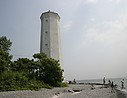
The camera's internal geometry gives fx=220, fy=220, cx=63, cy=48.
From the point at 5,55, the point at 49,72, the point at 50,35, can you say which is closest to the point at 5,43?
the point at 5,55

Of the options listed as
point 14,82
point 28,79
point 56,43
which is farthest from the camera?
point 56,43

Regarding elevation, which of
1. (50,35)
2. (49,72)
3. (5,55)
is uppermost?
(50,35)

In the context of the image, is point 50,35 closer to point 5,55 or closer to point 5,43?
point 5,43

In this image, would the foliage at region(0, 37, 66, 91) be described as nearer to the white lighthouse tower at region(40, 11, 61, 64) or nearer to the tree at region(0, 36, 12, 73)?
the tree at region(0, 36, 12, 73)

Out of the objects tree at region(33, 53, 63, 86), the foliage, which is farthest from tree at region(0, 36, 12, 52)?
tree at region(33, 53, 63, 86)

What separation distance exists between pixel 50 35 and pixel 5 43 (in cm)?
917

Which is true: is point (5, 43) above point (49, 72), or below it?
above

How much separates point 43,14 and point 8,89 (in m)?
23.3

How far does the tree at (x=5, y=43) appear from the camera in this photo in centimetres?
3700

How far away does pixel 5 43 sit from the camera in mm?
37250

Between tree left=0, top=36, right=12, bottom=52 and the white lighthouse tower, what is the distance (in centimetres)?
701

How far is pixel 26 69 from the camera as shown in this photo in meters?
32.2

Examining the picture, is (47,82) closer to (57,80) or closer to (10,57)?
(57,80)

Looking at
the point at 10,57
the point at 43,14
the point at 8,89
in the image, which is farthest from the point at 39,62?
the point at 43,14
